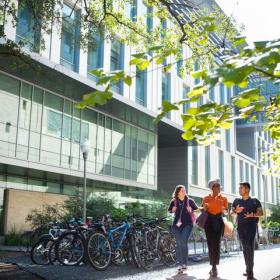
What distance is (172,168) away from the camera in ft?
126

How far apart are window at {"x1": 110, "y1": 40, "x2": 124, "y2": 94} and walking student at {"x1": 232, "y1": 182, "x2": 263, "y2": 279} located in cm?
1898

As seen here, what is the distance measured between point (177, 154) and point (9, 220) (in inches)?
746

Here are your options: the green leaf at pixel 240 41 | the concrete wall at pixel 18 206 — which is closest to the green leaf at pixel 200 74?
the green leaf at pixel 240 41

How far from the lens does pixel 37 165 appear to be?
2150 cm

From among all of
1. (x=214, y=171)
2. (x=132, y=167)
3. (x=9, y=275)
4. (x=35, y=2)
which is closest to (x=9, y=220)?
(x=132, y=167)

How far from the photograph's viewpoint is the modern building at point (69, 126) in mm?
20734

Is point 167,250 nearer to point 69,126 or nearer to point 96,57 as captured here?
point 69,126

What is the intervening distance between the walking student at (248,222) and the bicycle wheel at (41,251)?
4.60 metres

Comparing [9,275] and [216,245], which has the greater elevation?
[216,245]

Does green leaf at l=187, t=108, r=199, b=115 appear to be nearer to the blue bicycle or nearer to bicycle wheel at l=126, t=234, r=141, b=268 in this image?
the blue bicycle

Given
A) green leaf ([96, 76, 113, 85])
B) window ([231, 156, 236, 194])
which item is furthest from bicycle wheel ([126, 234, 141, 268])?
window ([231, 156, 236, 194])

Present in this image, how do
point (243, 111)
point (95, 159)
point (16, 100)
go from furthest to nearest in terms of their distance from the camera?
point (95, 159)
point (16, 100)
point (243, 111)

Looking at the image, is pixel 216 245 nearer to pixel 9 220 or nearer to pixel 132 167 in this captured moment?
pixel 9 220

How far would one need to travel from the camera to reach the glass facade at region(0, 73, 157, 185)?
68.1 ft
